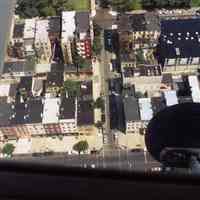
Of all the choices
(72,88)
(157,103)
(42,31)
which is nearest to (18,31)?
(42,31)

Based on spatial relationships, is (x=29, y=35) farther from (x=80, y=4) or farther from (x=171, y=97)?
(x=171, y=97)

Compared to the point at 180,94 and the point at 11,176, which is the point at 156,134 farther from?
the point at 180,94

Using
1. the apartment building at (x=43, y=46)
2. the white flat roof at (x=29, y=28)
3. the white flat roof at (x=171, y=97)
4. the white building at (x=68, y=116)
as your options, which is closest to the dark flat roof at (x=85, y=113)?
the white building at (x=68, y=116)

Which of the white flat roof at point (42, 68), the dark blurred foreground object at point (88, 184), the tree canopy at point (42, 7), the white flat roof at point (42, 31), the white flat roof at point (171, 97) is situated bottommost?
the dark blurred foreground object at point (88, 184)

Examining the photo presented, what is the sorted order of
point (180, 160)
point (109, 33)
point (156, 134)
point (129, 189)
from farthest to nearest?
1. point (109, 33)
2. point (156, 134)
3. point (180, 160)
4. point (129, 189)

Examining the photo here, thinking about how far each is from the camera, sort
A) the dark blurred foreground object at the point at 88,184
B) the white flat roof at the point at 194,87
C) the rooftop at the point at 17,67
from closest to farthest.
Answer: the dark blurred foreground object at the point at 88,184 → the white flat roof at the point at 194,87 → the rooftop at the point at 17,67

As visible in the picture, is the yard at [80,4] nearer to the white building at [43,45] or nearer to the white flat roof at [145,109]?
the white building at [43,45]

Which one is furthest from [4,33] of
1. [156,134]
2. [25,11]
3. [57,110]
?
[156,134]
